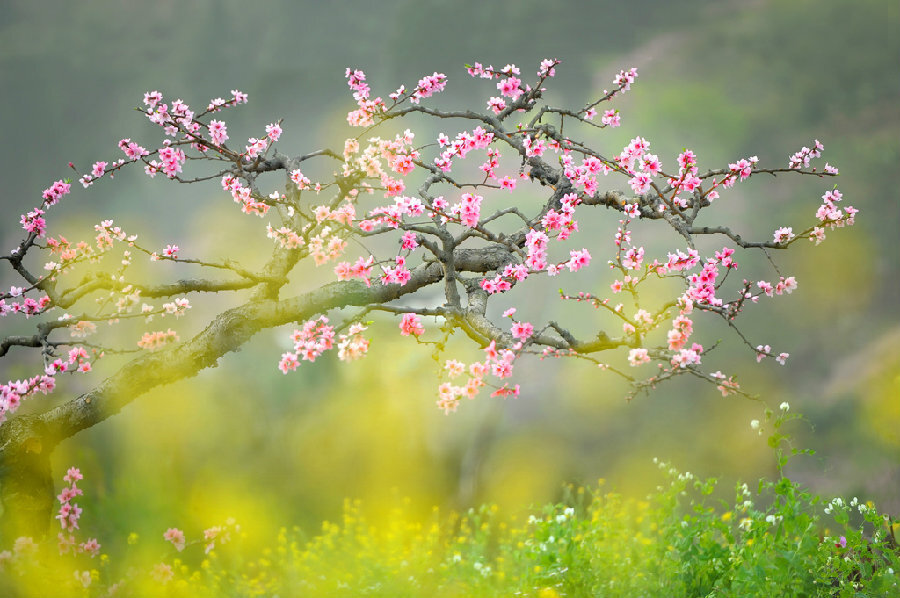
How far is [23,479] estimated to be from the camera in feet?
14.3

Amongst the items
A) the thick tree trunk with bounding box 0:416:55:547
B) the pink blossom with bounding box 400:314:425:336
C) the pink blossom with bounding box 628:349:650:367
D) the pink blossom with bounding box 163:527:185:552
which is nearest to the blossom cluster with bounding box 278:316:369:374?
the pink blossom with bounding box 400:314:425:336

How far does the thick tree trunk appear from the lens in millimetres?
4324

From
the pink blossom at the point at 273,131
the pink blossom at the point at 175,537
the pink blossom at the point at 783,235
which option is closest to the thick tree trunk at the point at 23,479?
the pink blossom at the point at 175,537

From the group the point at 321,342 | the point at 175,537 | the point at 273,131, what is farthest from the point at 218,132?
the point at 175,537

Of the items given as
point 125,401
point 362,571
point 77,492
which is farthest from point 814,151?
point 77,492

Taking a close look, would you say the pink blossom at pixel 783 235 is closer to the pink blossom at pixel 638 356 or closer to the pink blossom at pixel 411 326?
the pink blossom at pixel 638 356

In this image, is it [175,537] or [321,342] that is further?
[175,537]

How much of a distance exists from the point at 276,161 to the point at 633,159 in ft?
7.13

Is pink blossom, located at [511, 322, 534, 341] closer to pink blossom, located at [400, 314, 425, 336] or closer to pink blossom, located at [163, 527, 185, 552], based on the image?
pink blossom, located at [400, 314, 425, 336]

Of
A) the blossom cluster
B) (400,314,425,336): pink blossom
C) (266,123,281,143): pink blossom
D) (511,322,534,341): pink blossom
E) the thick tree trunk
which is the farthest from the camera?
(266,123,281,143): pink blossom

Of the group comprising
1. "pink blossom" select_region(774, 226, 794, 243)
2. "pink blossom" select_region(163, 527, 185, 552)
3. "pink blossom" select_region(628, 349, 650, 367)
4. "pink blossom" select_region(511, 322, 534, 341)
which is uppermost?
"pink blossom" select_region(774, 226, 794, 243)

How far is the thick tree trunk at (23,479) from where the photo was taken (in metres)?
4.32

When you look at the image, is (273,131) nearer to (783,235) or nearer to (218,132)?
(218,132)

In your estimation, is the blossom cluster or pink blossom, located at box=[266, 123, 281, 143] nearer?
the blossom cluster
